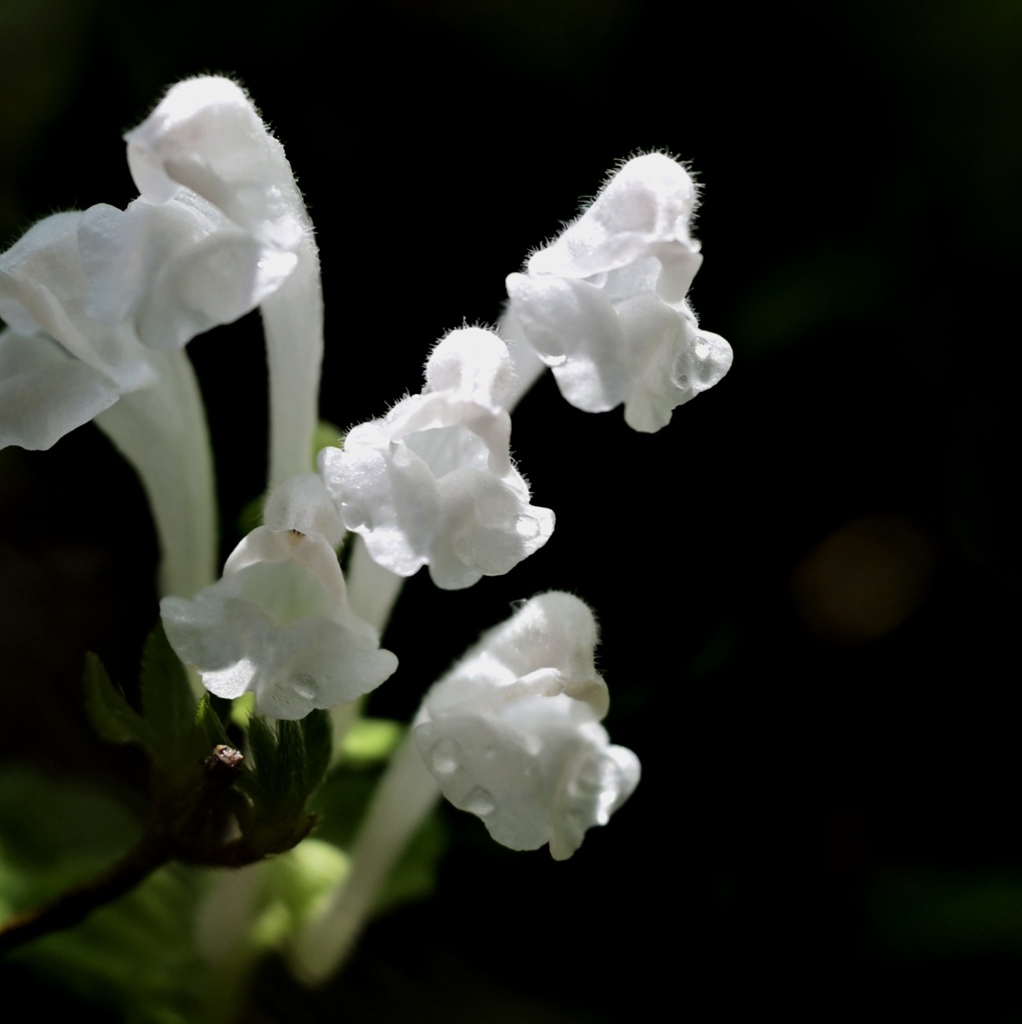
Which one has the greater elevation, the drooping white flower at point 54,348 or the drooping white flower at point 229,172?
the drooping white flower at point 229,172

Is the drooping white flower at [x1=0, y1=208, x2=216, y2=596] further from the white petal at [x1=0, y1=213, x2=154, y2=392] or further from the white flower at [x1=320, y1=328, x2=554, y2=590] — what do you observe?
the white flower at [x1=320, y1=328, x2=554, y2=590]

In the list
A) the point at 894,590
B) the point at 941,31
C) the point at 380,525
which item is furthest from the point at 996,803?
the point at 380,525

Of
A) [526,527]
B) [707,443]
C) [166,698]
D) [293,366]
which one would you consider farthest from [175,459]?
[707,443]

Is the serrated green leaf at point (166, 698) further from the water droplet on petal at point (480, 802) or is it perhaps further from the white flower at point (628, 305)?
the white flower at point (628, 305)

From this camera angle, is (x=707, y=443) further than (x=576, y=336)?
Yes

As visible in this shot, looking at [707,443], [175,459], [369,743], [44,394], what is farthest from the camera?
[707,443]

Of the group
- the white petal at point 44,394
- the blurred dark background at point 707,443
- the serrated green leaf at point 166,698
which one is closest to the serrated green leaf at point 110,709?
the serrated green leaf at point 166,698

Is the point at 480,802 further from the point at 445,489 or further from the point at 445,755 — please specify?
the point at 445,489
